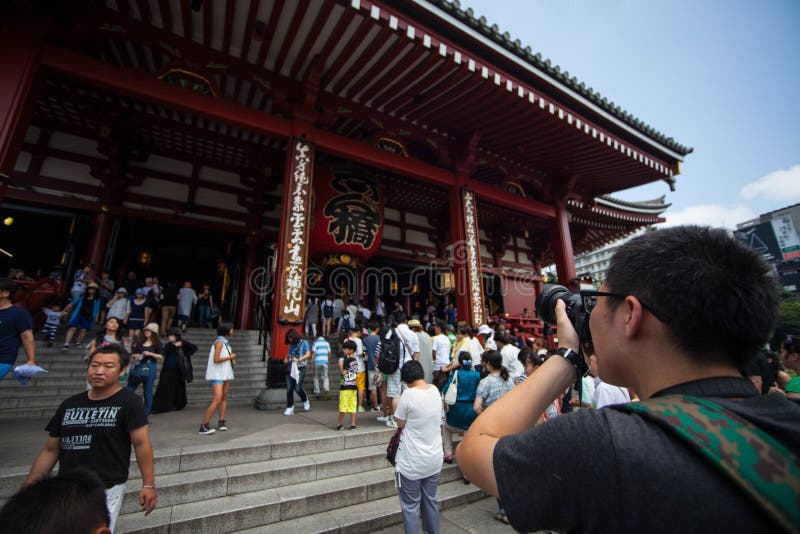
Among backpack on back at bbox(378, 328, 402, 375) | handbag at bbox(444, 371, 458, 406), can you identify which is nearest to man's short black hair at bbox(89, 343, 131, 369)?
handbag at bbox(444, 371, 458, 406)

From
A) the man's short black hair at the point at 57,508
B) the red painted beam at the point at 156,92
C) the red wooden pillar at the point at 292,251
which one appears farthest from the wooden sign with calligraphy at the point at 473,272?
the man's short black hair at the point at 57,508

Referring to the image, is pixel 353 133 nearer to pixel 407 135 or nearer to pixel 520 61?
pixel 407 135

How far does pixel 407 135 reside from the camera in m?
7.58

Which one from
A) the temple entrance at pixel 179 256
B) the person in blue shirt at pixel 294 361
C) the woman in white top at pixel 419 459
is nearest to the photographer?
the woman in white top at pixel 419 459

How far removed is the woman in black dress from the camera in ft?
16.5

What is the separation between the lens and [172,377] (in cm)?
513

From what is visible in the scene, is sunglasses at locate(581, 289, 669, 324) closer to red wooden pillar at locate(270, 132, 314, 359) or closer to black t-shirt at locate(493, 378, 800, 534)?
black t-shirt at locate(493, 378, 800, 534)

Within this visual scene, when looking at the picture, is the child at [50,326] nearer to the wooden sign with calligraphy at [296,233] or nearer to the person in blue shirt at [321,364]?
the wooden sign with calligraphy at [296,233]

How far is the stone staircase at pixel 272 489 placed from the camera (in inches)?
109

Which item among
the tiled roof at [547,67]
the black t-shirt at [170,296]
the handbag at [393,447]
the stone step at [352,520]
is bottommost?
the stone step at [352,520]

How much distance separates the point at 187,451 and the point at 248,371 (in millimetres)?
3400

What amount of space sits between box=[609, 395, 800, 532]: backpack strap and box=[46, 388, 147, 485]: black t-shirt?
2612mm

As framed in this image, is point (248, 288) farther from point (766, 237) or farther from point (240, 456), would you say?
point (766, 237)

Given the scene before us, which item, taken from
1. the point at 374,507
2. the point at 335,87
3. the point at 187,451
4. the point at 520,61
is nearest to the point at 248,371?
the point at 187,451
